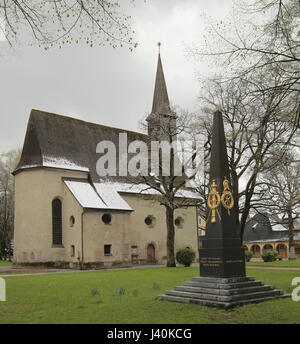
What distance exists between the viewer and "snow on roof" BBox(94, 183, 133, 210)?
33.8 meters

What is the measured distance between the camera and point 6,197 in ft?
162

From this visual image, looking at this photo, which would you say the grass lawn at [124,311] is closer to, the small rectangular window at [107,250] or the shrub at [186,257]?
the shrub at [186,257]

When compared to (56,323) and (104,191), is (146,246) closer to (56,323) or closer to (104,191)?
(104,191)

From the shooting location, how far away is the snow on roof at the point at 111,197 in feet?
111

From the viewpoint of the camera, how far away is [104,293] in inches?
538

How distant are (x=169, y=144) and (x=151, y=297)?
18665mm

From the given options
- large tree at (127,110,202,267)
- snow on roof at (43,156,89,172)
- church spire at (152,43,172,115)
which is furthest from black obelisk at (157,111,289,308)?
church spire at (152,43,172,115)

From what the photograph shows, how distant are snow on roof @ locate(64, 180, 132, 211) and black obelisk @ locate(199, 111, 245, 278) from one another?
20.6m

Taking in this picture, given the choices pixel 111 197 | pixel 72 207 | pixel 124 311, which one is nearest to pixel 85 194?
pixel 72 207

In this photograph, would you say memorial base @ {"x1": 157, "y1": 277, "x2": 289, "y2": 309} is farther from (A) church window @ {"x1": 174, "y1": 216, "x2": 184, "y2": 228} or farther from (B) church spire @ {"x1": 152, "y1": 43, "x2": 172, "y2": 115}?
(B) church spire @ {"x1": 152, "y1": 43, "x2": 172, "y2": 115}

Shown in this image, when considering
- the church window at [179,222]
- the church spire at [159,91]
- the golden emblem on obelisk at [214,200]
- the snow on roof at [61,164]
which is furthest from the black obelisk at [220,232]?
the church spire at [159,91]

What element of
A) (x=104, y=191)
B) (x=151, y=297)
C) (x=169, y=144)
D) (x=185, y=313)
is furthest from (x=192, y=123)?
(x=185, y=313)

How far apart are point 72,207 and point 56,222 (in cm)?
206
